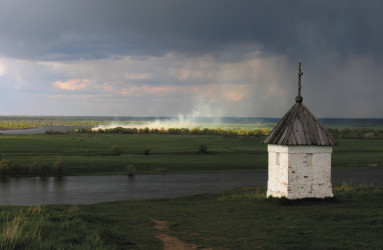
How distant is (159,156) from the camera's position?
245 feet

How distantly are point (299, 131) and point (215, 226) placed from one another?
28.2 ft

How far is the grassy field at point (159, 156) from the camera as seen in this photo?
203ft

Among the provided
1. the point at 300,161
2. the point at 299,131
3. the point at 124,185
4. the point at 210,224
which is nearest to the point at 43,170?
the point at 124,185

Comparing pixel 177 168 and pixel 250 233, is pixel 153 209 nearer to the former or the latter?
pixel 250 233

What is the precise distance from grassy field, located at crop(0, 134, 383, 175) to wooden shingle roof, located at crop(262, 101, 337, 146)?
37.2m

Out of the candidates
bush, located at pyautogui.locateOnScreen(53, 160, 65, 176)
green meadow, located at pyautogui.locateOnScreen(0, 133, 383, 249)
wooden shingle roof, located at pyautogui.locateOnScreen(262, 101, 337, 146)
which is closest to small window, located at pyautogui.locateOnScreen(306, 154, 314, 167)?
wooden shingle roof, located at pyautogui.locateOnScreen(262, 101, 337, 146)

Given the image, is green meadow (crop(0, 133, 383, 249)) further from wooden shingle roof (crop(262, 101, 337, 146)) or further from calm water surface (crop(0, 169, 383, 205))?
calm water surface (crop(0, 169, 383, 205))

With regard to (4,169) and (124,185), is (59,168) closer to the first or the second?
(4,169)

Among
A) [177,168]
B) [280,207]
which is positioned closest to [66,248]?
[280,207]

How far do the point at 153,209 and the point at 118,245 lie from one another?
9733 mm

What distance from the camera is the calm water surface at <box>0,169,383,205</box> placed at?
37863 mm

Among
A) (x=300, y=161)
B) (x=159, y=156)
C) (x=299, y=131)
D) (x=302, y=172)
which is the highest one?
(x=299, y=131)

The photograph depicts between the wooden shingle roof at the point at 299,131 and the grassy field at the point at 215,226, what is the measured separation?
3.19 meters

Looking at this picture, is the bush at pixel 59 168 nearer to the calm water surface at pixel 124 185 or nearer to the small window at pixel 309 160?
the calm water surface at pixel 124 185
